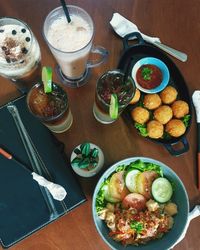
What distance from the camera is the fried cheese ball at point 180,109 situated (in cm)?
119

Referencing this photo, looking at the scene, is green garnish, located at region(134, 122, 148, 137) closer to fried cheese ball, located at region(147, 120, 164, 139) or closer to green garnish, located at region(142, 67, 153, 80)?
fried cheese ball, located at region(147, 120, 164, 139)

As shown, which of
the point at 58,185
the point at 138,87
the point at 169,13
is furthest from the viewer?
the point at 169,13

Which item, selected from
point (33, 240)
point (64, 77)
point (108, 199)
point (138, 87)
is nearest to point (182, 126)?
point (138, 87)

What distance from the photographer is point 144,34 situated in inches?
51.3

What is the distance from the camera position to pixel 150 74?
48.9 inches

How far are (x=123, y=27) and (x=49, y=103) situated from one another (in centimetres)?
44

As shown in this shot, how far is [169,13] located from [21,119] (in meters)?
0.73

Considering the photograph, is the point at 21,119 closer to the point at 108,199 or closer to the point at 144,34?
the point at 108,199

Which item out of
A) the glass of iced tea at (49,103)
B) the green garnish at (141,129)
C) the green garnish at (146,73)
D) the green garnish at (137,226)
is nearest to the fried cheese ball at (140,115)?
the green garnish at (141,129)

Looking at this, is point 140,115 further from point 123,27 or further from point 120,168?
point 123,27

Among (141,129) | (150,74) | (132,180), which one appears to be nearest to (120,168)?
(132,180)

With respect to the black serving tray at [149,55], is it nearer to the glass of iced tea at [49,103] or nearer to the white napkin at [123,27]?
the white napkin at [123,27]

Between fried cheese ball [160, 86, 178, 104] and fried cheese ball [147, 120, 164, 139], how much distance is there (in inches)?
3.9

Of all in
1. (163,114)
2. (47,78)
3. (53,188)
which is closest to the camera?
(47,78)
